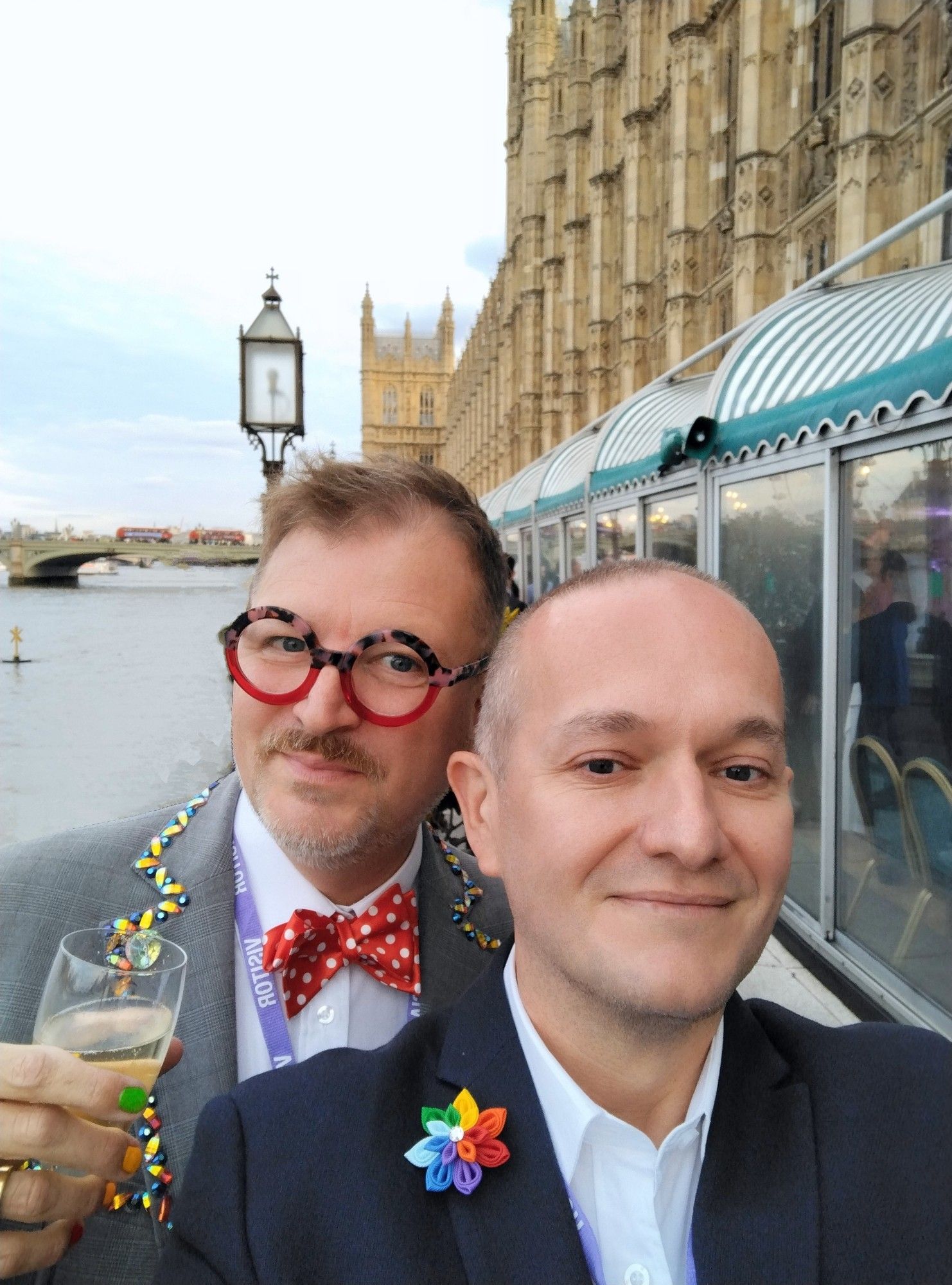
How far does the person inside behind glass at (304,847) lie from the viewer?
1428 mm

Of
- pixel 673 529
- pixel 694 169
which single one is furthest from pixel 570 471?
pixel 694 169

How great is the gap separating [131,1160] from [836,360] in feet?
14.6

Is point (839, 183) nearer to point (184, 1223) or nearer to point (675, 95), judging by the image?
point (675, 95)

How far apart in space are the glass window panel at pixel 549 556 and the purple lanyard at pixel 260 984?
10.5m

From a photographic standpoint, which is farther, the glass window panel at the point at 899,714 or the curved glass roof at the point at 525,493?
the curved glass roof at the point at 525,493

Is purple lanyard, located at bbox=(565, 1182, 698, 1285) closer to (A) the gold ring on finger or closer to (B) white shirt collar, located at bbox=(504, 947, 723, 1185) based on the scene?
(B) white shirt collar, located at bbox=(504, 947, 723, 1185)

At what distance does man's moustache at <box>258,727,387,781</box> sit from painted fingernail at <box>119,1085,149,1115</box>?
1.72 feet

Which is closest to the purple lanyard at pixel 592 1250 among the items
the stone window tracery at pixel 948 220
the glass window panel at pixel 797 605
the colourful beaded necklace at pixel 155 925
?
the colourful beaded necklace at pixel 155 925

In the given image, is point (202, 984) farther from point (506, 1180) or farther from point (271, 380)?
point (271, 380)

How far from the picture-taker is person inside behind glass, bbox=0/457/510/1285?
1.43m

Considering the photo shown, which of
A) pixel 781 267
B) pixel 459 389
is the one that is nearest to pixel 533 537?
pixel 781 267

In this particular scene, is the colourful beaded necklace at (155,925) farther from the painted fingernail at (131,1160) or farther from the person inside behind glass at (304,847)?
the painted fingernail at (131,1160)

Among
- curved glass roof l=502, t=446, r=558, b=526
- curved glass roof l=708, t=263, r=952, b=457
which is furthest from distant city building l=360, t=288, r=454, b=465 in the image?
curved glass roof l=708, t=263, r=952, b=457

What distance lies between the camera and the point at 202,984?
1481 millimetres
